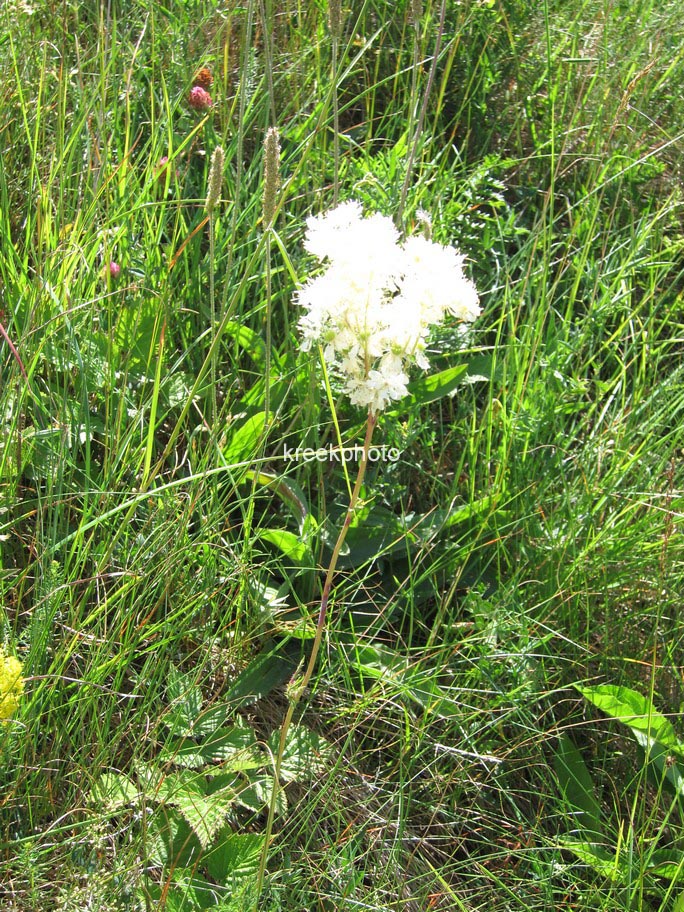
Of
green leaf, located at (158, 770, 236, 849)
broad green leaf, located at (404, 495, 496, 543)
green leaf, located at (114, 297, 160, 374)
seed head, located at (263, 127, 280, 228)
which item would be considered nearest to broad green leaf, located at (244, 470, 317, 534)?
broad green leaf, located at (404, 495, 496, 543)

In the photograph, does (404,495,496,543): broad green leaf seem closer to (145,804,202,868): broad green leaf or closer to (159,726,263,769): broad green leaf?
(159,726,263,769): broad green leaf

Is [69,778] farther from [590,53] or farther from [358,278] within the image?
[590,53]

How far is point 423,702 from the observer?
1.48 meters

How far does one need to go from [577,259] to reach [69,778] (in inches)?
59.2

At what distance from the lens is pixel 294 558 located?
155cm

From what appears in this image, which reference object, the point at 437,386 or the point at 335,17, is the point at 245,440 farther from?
the point at 335,17

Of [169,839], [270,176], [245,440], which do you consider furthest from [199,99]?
[169,839]

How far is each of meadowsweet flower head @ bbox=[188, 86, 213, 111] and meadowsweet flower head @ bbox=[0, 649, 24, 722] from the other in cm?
124

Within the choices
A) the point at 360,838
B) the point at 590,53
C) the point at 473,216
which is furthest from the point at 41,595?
the point at 590,53

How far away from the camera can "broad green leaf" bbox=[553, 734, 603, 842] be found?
1.46 m

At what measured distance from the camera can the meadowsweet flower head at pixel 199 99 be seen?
1852 millimetres

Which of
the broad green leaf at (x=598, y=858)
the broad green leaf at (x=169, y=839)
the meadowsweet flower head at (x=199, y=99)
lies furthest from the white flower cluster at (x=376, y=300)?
the meadowsweet flower head at (x=199, y=99)

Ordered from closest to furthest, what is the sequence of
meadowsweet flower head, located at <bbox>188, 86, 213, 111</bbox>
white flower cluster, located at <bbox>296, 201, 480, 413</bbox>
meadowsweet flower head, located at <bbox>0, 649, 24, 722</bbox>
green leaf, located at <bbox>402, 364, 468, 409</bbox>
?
white flower cluster, located at <bbox>296, 201, 480, 413</bbox> < meadowsweet flower head, located at <bbox>0, 649, 24, 722</bbox> < green leaf, located at <bbox>402, 364, 468, 409</bbox> < meadowsweet flower head, located at <bbox>188, 86, 213, 111</bbox>

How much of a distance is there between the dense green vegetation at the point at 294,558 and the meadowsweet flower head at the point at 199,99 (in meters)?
0.08
